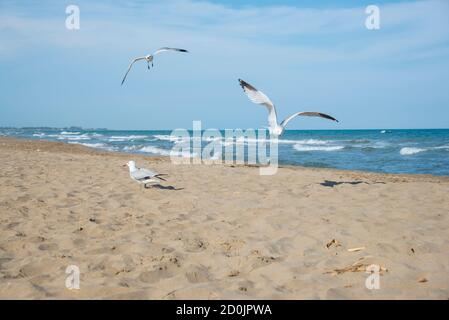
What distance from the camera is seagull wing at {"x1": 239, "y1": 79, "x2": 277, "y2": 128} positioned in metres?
8.03

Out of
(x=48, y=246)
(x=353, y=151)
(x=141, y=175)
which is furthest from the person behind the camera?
(x=353, y=151)

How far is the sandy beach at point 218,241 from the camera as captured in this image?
2.88 meters

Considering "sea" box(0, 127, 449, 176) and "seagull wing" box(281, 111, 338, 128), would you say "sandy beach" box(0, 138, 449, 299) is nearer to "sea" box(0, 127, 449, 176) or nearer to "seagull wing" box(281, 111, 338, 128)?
"seagull wing" box(281, 111, 338, 128)

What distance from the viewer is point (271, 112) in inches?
327

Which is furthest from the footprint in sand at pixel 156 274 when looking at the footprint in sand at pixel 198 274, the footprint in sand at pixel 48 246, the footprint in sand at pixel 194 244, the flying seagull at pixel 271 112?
the flying seagull at pixel 271 112

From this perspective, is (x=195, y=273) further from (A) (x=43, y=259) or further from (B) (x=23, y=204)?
(B) (x=23, y=204)

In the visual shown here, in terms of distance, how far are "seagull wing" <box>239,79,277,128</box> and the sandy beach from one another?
6.01ft

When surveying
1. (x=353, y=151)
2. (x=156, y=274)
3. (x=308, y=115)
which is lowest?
(x=156, y=274)

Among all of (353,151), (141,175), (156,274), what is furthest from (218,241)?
(353,151)

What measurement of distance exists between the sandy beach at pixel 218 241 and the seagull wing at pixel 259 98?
6.01ft

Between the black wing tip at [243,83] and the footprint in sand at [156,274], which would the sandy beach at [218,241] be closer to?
the footprint in sand at [156,274]

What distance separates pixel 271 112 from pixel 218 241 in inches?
186

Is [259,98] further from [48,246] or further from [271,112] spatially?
[48,246]
